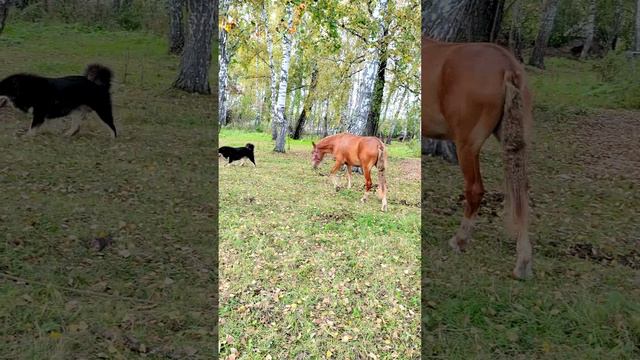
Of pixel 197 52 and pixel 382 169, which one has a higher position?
pixel 197 52

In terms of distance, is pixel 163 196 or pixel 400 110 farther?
pixel 163 196

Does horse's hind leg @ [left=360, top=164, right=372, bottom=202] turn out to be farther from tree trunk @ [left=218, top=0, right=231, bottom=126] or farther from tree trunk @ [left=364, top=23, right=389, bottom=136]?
tree trunk @ [left=218, top=0, right=231, bottom=126]

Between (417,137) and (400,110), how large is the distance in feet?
0.65

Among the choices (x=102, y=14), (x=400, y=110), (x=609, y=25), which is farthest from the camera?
(x=609, y=25)

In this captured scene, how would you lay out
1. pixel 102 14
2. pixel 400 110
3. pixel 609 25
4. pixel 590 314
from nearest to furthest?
pixel 590 314 < pixel 400 110 < pixel 102 14 < pixel 609 25

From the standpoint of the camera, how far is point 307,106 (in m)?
3.25

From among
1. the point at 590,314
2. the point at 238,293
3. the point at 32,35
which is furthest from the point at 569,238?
the point at 32,35

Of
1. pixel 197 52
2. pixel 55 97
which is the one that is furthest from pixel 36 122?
pixel 197 52

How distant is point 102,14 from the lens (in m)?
7.54

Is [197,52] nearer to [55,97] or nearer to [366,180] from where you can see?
[55,97]

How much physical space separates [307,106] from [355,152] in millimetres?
392

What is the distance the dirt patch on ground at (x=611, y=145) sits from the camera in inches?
201

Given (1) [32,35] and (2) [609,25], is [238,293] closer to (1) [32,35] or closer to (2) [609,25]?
(1) [32,35]

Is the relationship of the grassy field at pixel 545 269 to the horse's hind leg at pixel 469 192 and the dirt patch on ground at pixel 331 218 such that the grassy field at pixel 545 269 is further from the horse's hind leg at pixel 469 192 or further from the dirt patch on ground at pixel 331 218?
the dirt patch on ground at pixel 331 218
